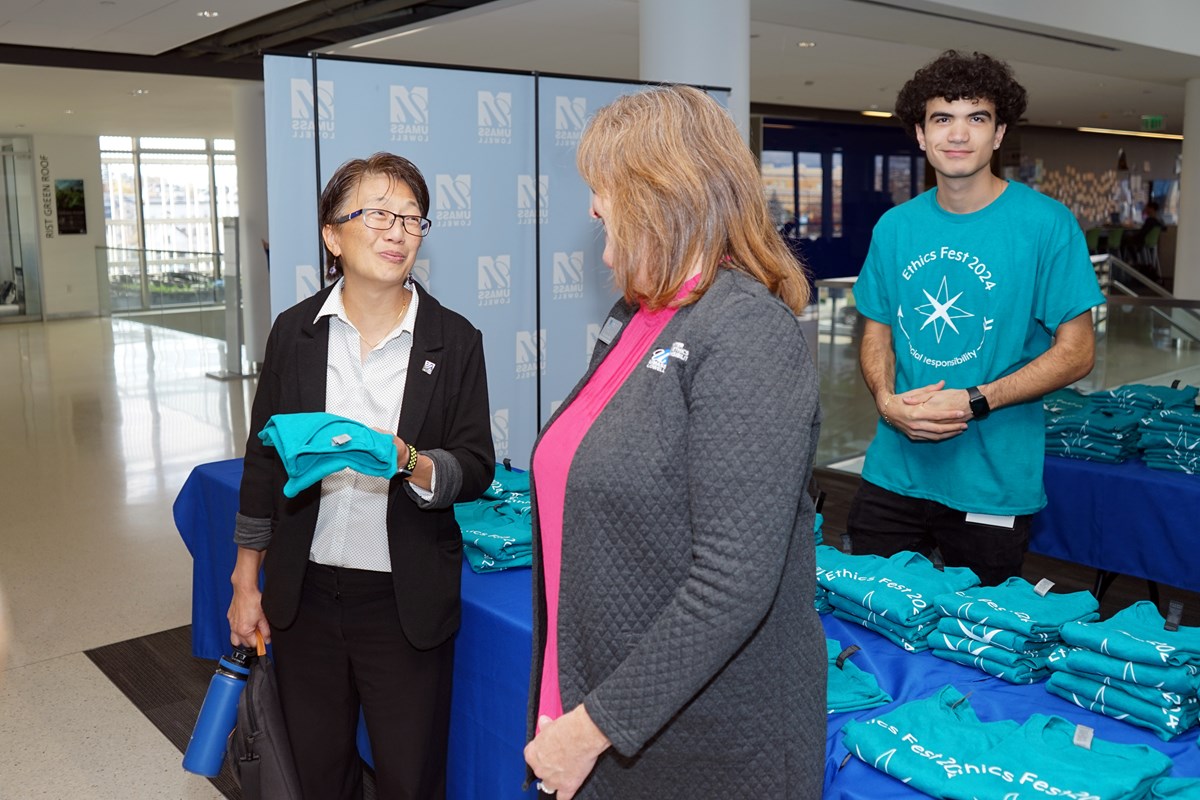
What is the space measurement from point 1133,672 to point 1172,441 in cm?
233

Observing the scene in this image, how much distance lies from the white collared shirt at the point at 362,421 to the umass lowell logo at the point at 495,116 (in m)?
2.13

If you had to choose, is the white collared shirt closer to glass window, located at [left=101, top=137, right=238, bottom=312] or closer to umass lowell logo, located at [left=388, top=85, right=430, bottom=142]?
umass lowell logo, located at [left=388, top=85, right=430, bottom=142]

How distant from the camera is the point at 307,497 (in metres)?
2.10

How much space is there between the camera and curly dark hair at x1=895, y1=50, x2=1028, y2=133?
237cm

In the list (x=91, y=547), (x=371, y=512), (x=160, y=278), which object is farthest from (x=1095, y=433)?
(x=160, y=278)

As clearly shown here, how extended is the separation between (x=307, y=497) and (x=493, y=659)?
0.59 meters

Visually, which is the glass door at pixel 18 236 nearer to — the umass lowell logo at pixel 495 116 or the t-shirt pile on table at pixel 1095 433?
the umass lowell logo at pixel 495 116

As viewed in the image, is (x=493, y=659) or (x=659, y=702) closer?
(x=659, y=702)

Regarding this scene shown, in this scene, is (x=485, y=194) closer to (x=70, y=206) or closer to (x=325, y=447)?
(x=325, y=447)

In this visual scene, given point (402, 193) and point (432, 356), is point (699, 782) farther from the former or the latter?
point (402, 193)

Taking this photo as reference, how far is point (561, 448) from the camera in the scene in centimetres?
134

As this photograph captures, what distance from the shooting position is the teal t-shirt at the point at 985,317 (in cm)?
238

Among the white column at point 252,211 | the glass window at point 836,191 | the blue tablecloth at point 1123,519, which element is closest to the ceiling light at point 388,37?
the white column at point 252,211

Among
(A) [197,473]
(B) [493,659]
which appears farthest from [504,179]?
(B) [493,659]
